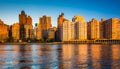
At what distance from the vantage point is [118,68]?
41.5 meters

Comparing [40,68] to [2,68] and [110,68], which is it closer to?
[2,68]

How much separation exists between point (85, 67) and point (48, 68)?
660 centimetres

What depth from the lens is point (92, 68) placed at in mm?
41469

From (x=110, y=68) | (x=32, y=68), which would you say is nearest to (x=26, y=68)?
(x=32, y=68)

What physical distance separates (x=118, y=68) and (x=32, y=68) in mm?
14652

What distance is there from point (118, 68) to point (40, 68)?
13.3 metres

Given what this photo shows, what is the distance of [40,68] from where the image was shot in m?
41.6

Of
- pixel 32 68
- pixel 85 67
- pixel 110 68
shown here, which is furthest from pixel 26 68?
pixel 110 68

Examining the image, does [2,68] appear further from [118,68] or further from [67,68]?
[118,68]

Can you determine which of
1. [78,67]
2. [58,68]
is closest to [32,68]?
[58,68]

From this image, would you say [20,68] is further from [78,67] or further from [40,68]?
[78,67]

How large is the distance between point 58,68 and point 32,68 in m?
4.45

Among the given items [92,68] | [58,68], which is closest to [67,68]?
[58,68]

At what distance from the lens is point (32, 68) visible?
41.8 metres
